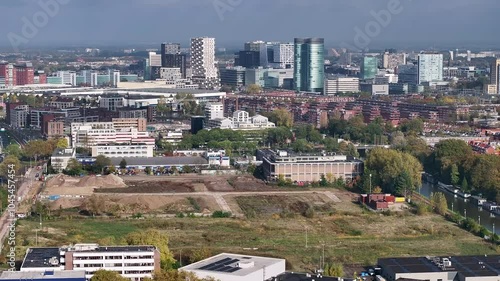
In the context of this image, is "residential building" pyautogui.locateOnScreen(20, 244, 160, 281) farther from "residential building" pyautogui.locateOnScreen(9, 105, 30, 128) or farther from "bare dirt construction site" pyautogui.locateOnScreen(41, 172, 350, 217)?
"residential building" pyautogui.locateOnScreen(9, 105, 30, 128)

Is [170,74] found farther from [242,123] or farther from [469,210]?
[469,210]

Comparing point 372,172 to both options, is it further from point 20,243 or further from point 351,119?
point 351,119

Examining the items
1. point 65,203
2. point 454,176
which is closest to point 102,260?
point 65,203

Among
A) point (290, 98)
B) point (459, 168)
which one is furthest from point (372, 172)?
point (290, 98)

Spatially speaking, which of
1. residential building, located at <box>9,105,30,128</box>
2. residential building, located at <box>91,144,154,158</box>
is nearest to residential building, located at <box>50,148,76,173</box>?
residential building, located at <box>91,144,154,158</box>

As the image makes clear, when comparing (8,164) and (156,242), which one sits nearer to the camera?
(156,242)

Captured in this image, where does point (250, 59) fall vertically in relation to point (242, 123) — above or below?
above
